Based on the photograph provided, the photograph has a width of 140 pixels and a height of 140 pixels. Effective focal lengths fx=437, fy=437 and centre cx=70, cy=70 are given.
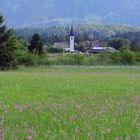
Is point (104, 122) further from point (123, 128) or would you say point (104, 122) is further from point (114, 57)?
point (114, 57)

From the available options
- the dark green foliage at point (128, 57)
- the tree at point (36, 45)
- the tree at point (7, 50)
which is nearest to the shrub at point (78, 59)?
the tree at point (36, 45)

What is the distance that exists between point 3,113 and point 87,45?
18909cm

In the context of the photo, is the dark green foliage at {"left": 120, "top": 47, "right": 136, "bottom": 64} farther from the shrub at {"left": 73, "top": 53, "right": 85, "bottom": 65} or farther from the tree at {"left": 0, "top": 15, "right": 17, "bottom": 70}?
the tree at {"left": 0, "top": 15, "right": 17, "bottom": 70}

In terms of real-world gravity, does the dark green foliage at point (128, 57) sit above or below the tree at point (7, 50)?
below

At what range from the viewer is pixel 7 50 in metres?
62.0

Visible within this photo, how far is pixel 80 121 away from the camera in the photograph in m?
8.02

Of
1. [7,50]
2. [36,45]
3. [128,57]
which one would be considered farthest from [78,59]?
[7,50]

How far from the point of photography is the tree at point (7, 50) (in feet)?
203

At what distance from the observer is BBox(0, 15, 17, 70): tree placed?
203 ft

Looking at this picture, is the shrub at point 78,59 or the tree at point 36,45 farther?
the shrub at point 78,59

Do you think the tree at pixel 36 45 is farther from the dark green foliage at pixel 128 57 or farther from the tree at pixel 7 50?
the tree at pixel 7 50

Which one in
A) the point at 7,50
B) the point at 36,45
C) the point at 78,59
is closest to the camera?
the point at 7,50

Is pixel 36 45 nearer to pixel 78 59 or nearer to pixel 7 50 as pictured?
pixel 78 59

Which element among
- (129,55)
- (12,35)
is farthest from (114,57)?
(12,35)
